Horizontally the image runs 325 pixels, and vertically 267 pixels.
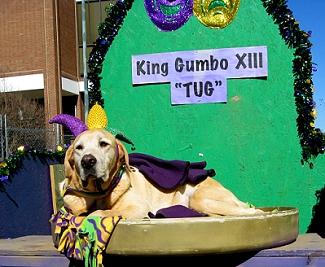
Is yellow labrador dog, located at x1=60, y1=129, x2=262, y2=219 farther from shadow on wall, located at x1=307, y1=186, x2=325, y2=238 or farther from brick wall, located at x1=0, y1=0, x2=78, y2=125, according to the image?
brick wall, located at x1=0, y1=0, x2=78, y2=125

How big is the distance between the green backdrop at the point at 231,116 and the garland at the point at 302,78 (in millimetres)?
47

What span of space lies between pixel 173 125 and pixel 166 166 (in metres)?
0.91

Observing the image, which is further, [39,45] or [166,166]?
[39,45]

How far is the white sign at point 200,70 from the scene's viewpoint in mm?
2846

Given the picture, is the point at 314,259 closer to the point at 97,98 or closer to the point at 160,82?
the point at 160,82

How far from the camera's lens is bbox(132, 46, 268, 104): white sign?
9.34 ft

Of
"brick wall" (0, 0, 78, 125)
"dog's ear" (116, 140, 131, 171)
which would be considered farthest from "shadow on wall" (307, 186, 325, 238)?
"brick wall" (0, 0, 78, 125)

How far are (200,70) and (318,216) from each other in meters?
1.40

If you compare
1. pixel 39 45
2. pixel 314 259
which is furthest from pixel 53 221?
pixel 39 45

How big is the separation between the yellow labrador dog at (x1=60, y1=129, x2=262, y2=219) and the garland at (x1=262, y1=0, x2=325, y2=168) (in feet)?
3.61

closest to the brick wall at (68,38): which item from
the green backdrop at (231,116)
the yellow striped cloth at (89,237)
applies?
the green backdrop at (231,116)

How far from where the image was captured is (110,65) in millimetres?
3033

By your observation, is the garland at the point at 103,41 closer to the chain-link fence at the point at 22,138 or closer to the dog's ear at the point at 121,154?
the dog's ear at the point at 121,154

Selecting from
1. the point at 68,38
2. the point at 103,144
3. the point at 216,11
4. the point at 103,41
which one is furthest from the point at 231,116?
the point at 68,38
